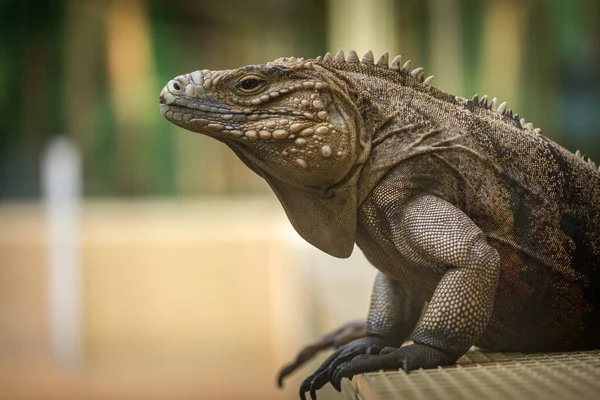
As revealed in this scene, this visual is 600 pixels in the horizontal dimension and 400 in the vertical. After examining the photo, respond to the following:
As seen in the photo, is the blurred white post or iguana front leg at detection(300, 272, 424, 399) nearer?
iguana front leg at detection(300, 272, 424, 399)

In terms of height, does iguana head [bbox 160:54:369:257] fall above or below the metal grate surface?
above

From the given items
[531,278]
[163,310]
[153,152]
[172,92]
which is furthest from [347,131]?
[153,152]

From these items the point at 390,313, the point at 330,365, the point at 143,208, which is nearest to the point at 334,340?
the point at 390,313

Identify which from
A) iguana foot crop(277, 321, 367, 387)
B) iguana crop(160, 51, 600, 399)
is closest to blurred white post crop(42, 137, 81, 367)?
iguana foot crop(277, 321, 367, 387)

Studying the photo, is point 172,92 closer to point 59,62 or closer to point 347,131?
point 347,131

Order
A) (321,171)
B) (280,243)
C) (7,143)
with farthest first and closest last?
(7,143) < (280,243) < (321,171)

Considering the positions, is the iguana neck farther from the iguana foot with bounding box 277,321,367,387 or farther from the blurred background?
the blurred background

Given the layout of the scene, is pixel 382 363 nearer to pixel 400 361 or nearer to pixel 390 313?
pixel 400 361

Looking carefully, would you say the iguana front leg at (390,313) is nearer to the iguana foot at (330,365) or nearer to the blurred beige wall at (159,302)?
the iguana foot at (330,365)
